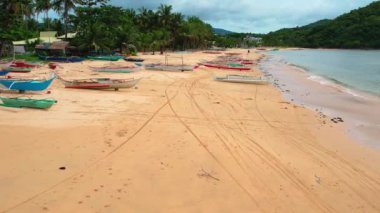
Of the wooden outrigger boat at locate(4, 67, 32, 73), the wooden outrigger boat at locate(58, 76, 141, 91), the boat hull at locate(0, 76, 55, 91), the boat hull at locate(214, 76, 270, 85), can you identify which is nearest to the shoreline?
the boat hull at locate(214, 76, 270, 85)

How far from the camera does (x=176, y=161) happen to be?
23.0 ft

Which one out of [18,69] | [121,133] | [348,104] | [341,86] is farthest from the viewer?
[341,86]

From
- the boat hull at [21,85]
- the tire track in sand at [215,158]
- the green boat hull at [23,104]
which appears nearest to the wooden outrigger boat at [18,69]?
the boat hull at [21,85]

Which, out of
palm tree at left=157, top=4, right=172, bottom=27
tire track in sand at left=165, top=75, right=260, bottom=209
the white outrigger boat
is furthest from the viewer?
palm tree at left=157, top=4, right=172, bottom=27

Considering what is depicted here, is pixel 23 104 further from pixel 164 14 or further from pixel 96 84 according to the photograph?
pixel 164 14

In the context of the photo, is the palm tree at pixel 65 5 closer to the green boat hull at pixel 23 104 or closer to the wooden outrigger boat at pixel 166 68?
the wooden outrigger boat at pixel 166 68

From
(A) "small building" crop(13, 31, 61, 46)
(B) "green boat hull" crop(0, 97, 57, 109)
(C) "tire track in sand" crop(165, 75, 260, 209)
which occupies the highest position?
(A) "small building" crop(13, 31, 61, 46)

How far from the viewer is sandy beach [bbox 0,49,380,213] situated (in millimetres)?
5375

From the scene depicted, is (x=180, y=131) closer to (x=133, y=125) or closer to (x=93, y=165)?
(x=133, y=125)

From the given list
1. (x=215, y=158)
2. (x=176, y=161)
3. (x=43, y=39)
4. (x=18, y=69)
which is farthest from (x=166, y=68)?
(x=176, y=161)

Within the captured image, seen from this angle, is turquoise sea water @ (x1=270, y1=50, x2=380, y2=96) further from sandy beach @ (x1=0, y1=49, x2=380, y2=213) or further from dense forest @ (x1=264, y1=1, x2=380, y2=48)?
dense forest @ (x1=264, y1=1, x2=380, y2=48)

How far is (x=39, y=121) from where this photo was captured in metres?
9.22

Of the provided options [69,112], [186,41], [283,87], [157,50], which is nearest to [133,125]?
[69,112]

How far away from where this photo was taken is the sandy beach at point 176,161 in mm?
5375
